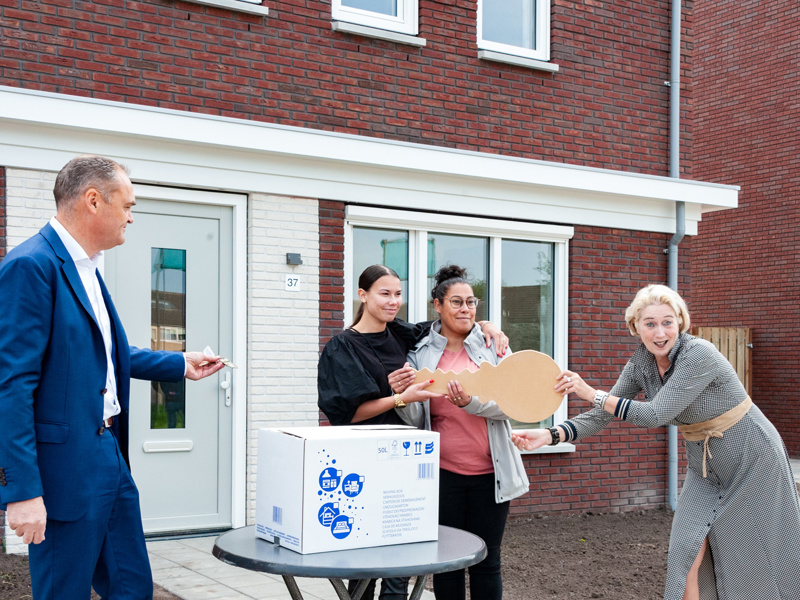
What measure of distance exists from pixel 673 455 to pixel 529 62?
420cm

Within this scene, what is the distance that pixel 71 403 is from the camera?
2689 mm

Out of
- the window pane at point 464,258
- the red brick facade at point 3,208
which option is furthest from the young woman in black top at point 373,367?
the window pane at point 464,258

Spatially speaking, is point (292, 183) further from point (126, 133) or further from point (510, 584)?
point (510, 584)

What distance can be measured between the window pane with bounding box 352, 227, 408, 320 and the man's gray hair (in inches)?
184

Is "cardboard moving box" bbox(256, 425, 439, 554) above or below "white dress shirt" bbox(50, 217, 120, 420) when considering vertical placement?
below

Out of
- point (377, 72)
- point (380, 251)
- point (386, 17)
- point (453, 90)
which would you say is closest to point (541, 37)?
point (453, 90)

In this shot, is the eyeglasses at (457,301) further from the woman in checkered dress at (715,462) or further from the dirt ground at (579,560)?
the dirt ground at (579,560)

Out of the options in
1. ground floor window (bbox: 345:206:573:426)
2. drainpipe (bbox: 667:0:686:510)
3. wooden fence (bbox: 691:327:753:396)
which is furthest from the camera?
wooden fence (bbox: 691:327:753:396)

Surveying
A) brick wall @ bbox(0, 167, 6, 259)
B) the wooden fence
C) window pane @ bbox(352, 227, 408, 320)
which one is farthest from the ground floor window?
the wooden fence

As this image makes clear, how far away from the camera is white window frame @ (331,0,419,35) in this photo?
7.52 metres

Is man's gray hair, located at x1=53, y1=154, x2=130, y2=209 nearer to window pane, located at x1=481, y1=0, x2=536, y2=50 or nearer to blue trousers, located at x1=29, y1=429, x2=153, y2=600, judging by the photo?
blue trousers, located at x1=29, y1=429, x2=153, y2=600

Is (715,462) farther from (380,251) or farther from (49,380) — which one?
(380,251)

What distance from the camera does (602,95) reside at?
8.87 metres

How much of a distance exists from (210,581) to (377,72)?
4.33 meters
